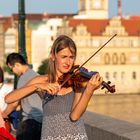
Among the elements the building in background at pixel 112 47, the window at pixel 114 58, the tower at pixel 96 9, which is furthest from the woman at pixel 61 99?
the tower at pixel 96 9

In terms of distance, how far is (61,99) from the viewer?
411 centimetres

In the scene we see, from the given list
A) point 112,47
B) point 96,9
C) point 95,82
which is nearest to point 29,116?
point 95,82

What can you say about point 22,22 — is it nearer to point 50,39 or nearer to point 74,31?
point 74,31

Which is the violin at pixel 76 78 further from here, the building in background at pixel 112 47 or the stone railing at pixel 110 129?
the building in background at pixel 112 47

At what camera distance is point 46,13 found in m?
144

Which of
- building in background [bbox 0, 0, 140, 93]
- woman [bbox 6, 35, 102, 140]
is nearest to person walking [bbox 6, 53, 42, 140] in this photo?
woman [bbox 6, 35, 102, 140]

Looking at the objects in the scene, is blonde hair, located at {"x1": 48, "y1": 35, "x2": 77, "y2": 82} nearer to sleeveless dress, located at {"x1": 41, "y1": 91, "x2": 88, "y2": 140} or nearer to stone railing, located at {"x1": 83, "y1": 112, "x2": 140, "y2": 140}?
sleeveless dress, located at {"x1": 41, "y1": 91, "x2": 88, "y2": 140}

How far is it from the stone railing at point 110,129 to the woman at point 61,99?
119 cm

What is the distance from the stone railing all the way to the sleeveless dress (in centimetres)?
118

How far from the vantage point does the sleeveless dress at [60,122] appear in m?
4.04

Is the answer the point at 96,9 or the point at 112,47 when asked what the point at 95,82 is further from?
the point at 96,9

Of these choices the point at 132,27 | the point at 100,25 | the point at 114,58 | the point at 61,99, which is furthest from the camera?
the point at 132,27

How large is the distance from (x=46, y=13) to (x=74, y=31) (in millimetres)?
43490

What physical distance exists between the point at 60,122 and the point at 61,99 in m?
0.12
